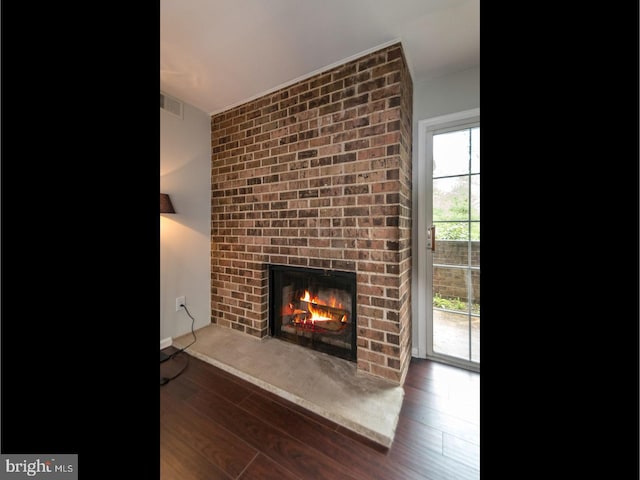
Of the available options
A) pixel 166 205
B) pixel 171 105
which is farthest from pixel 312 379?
pixel 171 105

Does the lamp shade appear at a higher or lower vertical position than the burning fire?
higher

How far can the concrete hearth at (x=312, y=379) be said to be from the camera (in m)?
1.27

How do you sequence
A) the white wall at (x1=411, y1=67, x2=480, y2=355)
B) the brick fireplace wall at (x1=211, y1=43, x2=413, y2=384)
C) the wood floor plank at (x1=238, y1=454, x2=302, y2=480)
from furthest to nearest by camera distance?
the white wall at (x1=411, y1=67, x2=480, y2=355)
the brick fireplace wall at (x1=211, y1=43, x2=413, y2=384)
the wood floor plank at (x1=238, y1=454, x2=302, y2=480)

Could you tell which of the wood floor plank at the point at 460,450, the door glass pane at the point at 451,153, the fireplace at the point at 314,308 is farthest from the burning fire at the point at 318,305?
the door glass pane at the point at 451,153

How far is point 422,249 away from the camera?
1907 millimetres

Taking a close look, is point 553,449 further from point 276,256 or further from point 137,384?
point 276,256

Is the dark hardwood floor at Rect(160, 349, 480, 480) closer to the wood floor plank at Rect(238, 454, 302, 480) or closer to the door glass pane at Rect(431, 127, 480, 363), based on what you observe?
the wood floor plank at Rect(238, 454, 302, 480)

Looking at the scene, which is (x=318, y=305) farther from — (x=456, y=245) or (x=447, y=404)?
(x=456, y=245)

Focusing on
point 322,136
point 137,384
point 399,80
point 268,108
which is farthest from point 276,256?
point 137,384

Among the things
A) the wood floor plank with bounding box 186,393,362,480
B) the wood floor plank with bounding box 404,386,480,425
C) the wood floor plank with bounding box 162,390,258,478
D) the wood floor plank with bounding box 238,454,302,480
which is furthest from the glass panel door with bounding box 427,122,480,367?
the wood floor plank with bounding box 162,390,258,478

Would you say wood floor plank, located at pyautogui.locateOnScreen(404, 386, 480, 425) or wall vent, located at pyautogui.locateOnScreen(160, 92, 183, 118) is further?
wall vent, located at pyautogui.locateOnScreen(160, 92, 183, 118)

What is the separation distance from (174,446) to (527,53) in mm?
1700

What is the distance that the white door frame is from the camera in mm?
1881

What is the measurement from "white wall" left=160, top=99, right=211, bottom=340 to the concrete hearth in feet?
0.99
